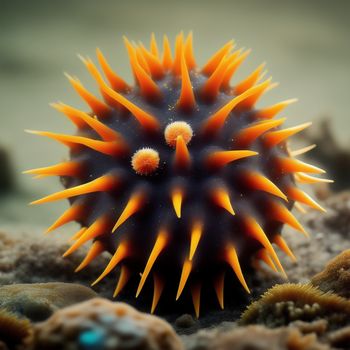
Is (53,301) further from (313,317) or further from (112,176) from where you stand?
(313,317)

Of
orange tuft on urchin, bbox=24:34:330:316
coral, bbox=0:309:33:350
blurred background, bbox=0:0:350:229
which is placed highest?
blurred background, bbox=0:0:350:229

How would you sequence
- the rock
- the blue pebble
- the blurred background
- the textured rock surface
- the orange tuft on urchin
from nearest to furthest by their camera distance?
the blue pebble → the rock → the orange tuft on urchin → the textured rock surface → the blurred background

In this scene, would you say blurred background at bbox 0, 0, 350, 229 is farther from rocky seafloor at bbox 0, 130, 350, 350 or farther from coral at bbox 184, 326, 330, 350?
coral at bbox 184, 326, 330, 350

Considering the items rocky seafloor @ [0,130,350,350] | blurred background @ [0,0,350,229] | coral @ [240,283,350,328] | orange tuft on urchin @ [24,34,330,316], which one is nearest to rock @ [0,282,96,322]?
rocky seafloor @ [0,130,350,350]

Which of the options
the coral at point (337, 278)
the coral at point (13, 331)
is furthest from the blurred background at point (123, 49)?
the coral at point (13, 331)

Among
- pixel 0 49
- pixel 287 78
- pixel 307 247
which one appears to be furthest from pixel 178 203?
pixel 0 49

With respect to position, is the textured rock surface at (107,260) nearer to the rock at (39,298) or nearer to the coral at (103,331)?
the rock at (39,298)
